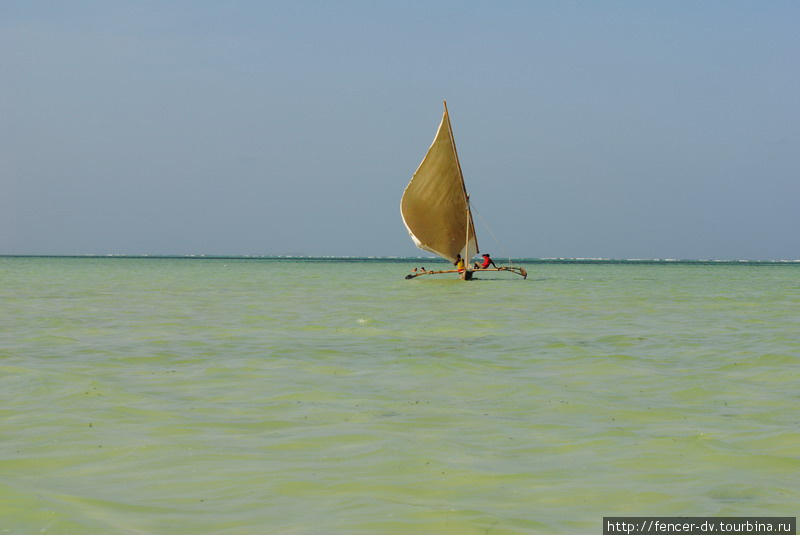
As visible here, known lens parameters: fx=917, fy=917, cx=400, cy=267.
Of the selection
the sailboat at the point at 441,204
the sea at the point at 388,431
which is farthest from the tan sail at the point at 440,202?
the sea at the point at 388,431

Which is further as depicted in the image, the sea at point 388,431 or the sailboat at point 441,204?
the sailboat at point 441,204

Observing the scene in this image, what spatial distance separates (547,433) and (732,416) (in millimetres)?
1867

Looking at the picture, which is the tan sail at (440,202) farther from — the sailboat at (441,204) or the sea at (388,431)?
Answer: the sea at (388,431)

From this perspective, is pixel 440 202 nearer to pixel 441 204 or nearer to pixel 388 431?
pixel 441 204

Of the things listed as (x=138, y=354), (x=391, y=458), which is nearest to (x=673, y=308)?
(x=138, y=354)

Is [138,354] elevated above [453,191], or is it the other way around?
[453,191]

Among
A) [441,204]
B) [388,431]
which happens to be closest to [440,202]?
[441,204]

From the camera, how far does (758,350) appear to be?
12.8 metres

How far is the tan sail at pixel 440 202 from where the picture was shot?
39250 mm

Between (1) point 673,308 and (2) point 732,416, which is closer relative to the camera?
(2) point 732,416

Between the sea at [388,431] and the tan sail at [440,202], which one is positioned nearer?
the sea at [388,431]

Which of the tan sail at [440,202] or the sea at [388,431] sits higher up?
the tan sail at [440,202]

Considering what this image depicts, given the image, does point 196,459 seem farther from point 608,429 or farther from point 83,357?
point 83,357

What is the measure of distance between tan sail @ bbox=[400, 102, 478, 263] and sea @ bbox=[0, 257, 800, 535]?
2490 centimetres
